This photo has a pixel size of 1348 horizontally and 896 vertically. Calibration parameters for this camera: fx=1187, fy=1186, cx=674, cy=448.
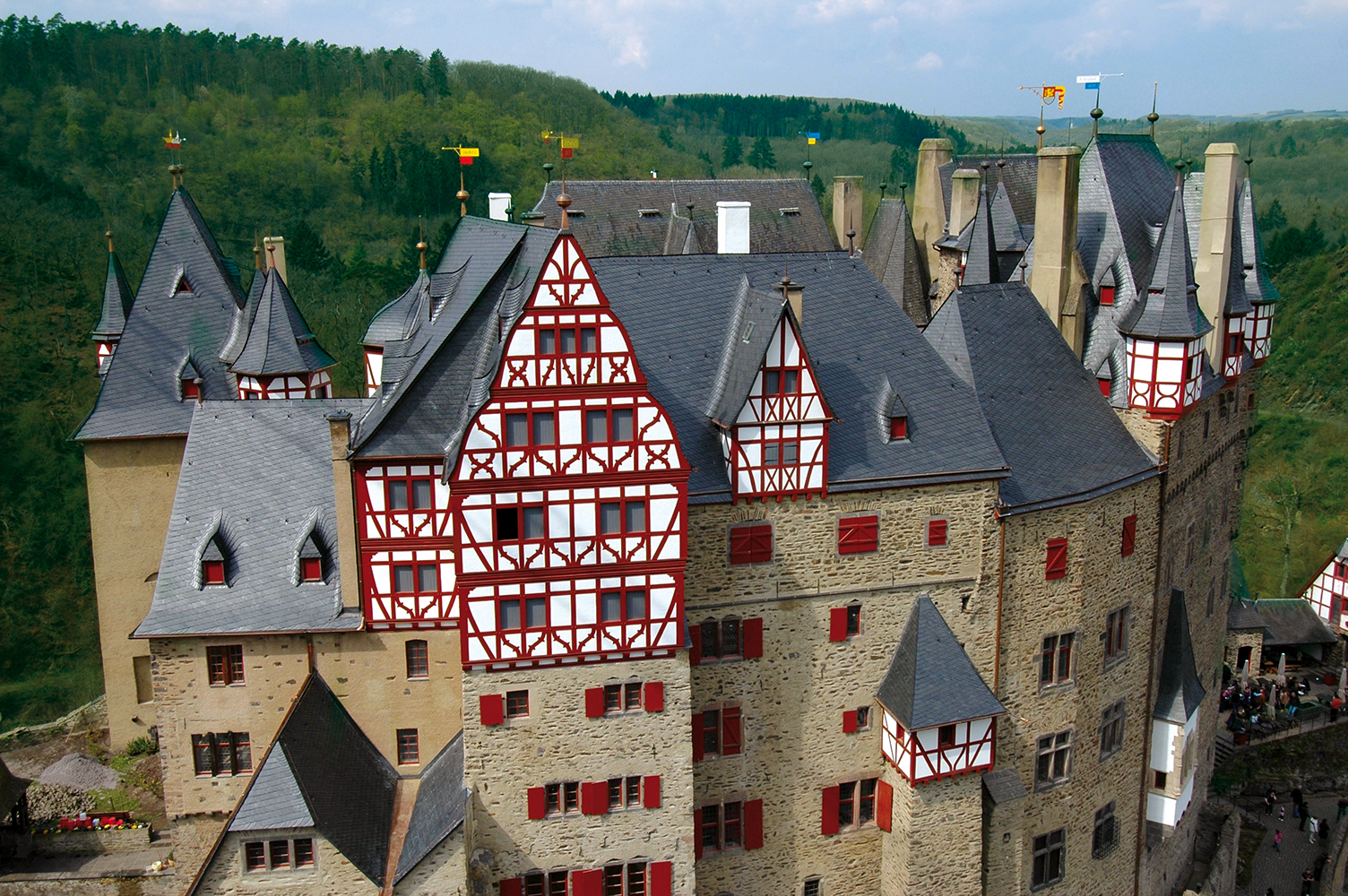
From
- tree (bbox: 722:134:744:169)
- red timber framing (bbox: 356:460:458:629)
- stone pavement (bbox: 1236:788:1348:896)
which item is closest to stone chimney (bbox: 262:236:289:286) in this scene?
red timber framing (bbox: 356:460:458:629)

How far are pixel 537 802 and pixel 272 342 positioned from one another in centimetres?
1482

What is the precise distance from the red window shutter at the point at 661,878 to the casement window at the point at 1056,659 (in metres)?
9.32

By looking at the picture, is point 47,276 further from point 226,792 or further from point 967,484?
point 967,484

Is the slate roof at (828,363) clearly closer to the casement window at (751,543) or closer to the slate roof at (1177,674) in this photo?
the casement window at (751,543)

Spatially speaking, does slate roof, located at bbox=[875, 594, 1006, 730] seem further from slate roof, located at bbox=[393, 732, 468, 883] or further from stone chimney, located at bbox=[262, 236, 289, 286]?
stone chimney, located at bbox=[262, 236, 289, 286]

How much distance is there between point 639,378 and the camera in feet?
68.0

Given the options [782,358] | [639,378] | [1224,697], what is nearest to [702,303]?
[782,358]

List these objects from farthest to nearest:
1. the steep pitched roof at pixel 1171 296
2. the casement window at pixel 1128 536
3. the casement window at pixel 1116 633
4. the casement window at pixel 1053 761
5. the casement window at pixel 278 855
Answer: the casement window at pixel 1116 633, the steep pitched roof at pixel 1171 296, the casement window at pixel 1128 536, the casement window at pixel 1053 761, the casement window at pixel 278 855

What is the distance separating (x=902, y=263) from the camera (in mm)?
39094

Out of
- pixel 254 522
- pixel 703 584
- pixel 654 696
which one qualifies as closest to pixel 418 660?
pixel 254 522

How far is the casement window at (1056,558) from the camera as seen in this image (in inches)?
1008

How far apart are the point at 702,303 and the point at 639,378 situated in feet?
13.9

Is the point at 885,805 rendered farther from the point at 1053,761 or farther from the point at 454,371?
the point at 454,371

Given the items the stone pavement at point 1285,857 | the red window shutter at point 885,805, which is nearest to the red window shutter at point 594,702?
the red window shutter at point 885,805
